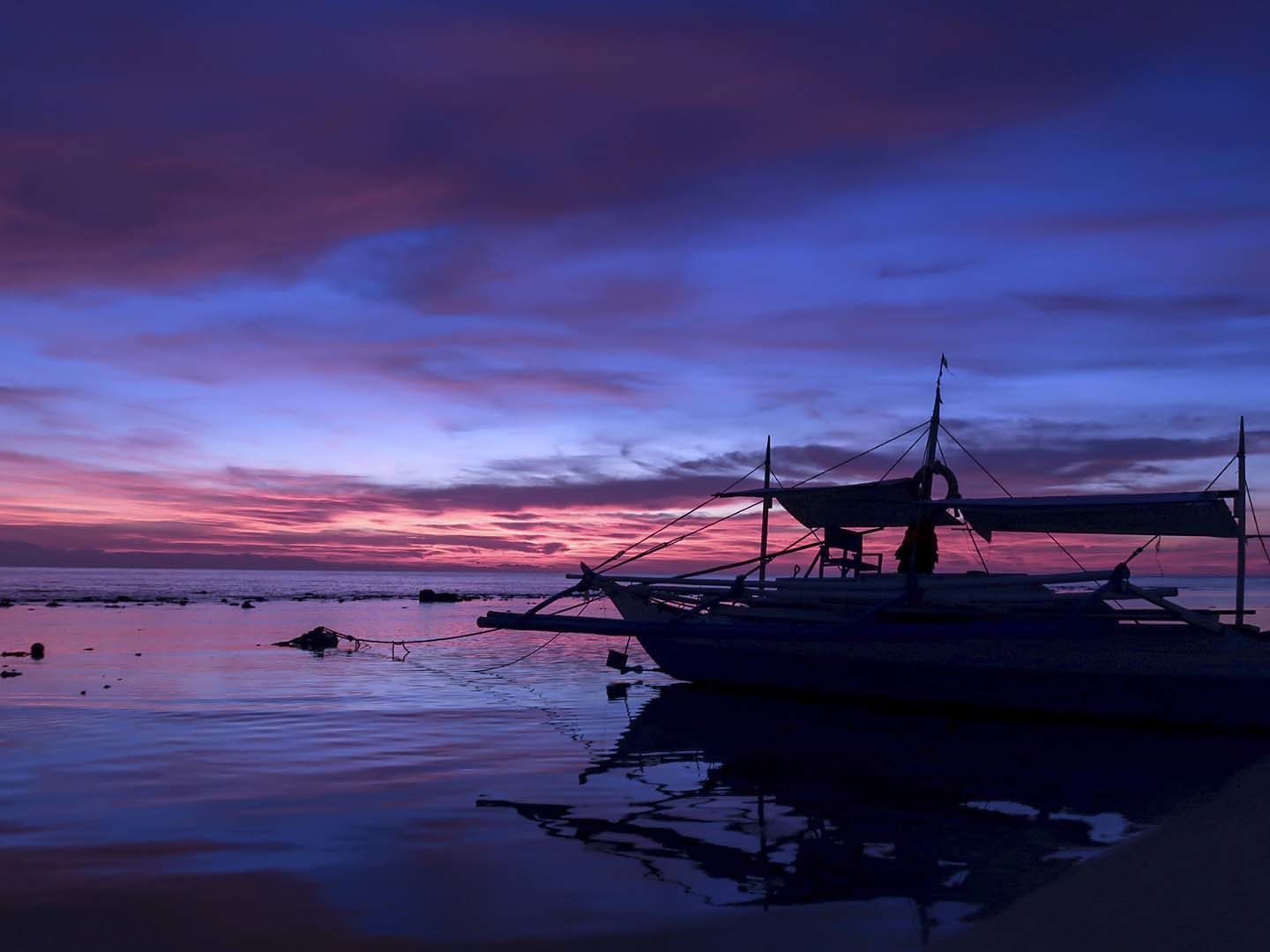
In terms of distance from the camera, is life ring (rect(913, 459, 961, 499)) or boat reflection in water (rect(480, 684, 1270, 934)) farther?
life ring (rect(913, 459, 961, 499))

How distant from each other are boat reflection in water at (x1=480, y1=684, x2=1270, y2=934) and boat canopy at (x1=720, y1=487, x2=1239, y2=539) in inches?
240

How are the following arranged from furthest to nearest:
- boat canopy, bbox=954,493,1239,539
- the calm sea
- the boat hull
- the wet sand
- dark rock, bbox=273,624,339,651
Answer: dark rock, bbox=273,624,339,651 → boat canopy, bbox=954,493,1239,539 → the boat hull → the calm sea → the wet sand

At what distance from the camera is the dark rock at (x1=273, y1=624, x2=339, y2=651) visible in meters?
36.2

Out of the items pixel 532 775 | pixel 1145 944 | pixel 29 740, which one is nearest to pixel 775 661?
pixel 532 775

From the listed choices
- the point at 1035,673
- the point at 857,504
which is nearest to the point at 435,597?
the point at 857,504

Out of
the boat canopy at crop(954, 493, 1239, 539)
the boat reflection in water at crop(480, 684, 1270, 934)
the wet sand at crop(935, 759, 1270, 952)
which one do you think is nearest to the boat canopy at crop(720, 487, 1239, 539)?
the boat canopy at crop(954, 493, 1239, 539)

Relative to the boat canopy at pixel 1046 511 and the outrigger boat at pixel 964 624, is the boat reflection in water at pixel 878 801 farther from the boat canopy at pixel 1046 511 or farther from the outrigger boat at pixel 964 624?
the boat canopy at pixel 1046 511

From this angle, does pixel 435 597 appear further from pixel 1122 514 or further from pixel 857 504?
pixel 1122 514

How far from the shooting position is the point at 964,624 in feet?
69.2

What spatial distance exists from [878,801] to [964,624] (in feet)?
29.6

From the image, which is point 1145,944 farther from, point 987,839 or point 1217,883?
point 987,839

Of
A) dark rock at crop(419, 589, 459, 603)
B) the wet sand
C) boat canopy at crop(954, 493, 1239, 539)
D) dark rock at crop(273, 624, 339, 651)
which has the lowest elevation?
dark rock at crop(419, 589, 459, 603)

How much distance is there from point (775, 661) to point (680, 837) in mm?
13641

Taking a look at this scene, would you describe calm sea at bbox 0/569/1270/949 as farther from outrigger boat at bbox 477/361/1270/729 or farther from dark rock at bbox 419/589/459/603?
dark rock at bbox 419/589/459/603
